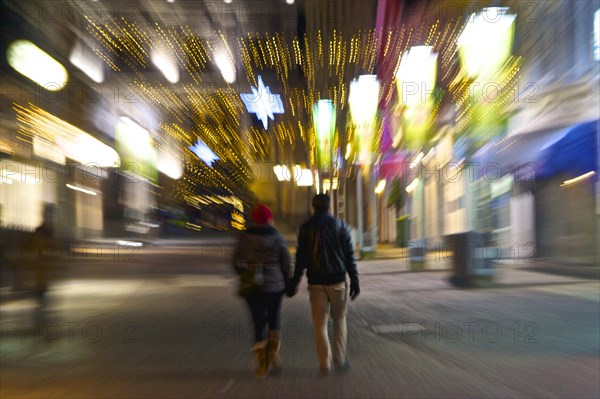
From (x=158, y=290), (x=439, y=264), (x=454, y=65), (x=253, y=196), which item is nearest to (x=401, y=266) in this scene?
(x=439, y=264)

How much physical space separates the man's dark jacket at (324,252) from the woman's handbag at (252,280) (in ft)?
1.21

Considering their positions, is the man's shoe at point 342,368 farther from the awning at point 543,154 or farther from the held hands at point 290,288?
the awning at point 543,154

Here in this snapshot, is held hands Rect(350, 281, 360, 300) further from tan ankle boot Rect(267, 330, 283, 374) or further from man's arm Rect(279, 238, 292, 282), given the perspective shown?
tan ankle boot Rect(267, 330, 283, 374)

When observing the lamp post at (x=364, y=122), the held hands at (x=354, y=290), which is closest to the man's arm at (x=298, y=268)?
the held hands at (x=354, y=290)

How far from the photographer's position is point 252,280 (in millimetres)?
4754

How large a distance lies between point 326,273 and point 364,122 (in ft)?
42.0

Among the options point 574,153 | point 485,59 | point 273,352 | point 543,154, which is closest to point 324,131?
point 485,59

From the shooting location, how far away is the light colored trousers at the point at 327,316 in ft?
15.4

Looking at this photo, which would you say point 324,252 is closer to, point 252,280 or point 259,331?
point 252,280

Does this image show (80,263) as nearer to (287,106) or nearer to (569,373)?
(287,106)

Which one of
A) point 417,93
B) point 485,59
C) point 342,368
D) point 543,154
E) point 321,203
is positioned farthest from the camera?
point 417,93

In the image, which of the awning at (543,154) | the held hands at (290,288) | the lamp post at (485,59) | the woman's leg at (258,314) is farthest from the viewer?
the lamp post at (485,59)

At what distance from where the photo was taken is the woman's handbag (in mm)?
4738

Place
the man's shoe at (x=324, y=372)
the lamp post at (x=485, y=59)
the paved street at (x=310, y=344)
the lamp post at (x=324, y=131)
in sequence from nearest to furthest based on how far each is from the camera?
the paved street at (x=310, y=344) < the man's shoe at (x=324, y=372) < the lamp post at (x=485, y=59) < the lamp post at (x=324, y=131)
